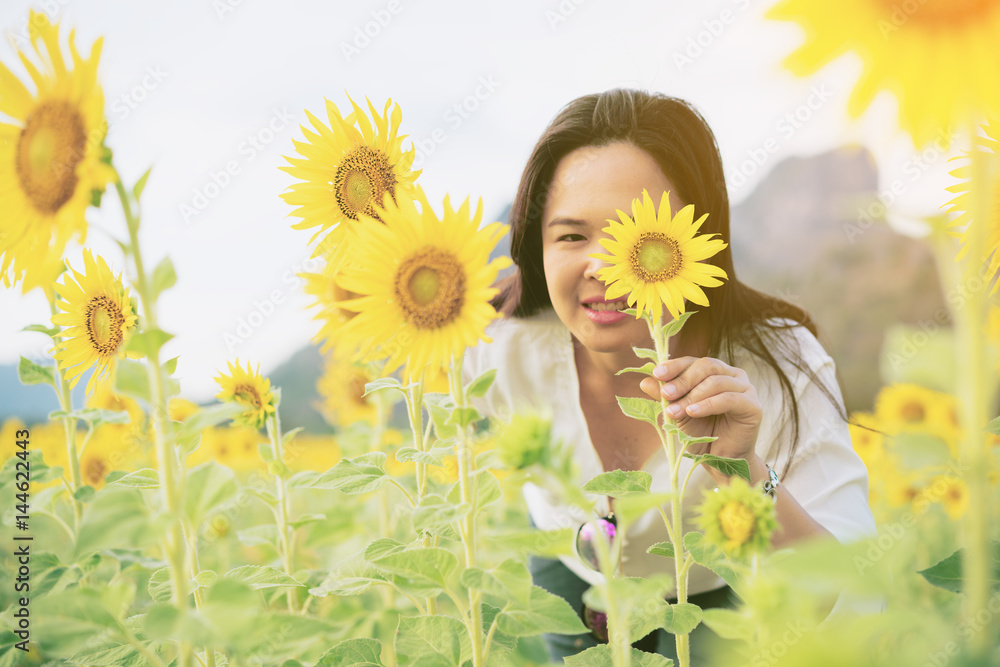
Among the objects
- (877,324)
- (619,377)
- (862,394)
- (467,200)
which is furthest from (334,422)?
(877,324)

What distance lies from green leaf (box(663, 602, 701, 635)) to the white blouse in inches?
13.8

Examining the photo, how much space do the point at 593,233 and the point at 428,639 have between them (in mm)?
897

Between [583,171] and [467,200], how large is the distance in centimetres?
84

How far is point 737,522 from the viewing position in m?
0.64

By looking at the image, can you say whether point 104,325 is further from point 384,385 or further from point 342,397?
point 342,397

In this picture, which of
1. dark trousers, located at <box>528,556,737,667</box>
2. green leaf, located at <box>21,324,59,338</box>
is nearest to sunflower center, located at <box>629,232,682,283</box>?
green leaf, located at <box>21,324,59,338</box>

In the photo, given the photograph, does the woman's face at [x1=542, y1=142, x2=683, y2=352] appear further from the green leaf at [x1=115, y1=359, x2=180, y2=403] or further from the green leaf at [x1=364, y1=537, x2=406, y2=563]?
the green leaf at [x1=115, y1=359, x2=180, y2=403]

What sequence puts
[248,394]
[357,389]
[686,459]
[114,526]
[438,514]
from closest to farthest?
[114,526] → [438,514] → [248,394] → [686,459] → [357,389]

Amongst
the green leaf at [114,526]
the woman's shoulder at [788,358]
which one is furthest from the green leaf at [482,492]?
the woman's shoulder at [788,358]

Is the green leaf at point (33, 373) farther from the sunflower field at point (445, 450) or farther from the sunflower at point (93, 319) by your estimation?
the sunflower at point (93, 319)

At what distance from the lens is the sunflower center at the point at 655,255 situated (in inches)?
40.7

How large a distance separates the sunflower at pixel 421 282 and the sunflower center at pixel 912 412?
8.55 ft

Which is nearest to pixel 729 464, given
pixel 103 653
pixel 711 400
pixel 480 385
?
pixel 711 400

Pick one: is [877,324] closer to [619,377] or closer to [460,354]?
[619,377]
